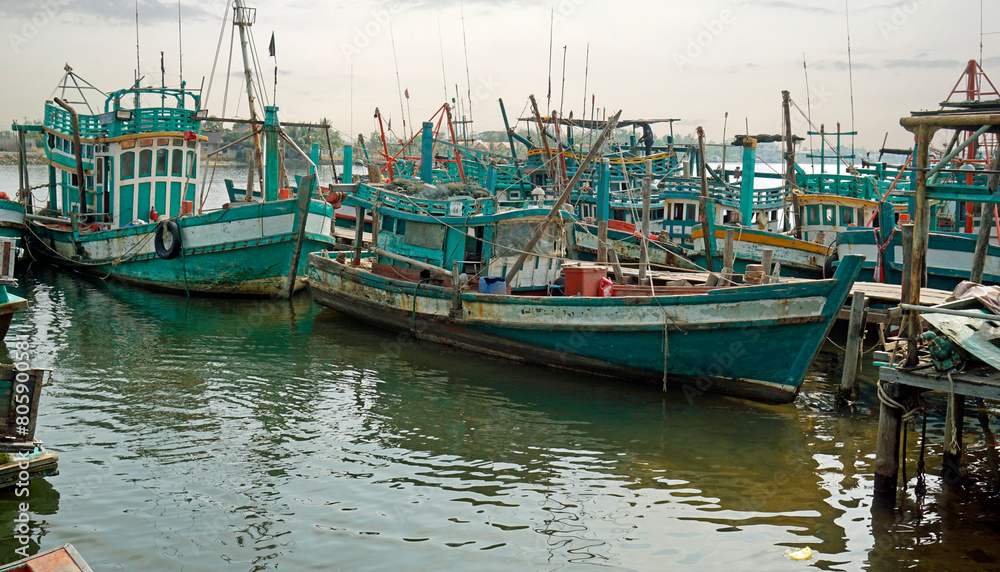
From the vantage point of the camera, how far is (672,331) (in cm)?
1133

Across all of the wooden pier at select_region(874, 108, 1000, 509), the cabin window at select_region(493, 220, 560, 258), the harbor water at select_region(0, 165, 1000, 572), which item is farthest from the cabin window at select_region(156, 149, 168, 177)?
the wooden pier at select_region(874, 108, 1000, 509)

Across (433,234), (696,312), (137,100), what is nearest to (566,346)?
(696,312)

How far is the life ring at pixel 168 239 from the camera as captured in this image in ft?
61.0

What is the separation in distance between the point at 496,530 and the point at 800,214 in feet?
57.4

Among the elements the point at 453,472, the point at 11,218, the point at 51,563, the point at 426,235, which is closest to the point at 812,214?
the point at 426,235

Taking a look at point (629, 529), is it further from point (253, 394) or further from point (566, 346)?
point (253, 394)

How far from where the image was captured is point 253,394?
37.0 feet

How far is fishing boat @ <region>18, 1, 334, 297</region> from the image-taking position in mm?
18094

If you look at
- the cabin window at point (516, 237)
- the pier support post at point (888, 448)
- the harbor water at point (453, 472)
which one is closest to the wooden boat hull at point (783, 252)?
the harbor water at point (453, 472)

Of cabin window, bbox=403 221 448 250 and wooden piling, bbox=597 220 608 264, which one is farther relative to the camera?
cabin window, bbox=403 221 448 250

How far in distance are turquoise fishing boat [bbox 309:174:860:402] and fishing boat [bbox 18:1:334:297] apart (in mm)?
1736

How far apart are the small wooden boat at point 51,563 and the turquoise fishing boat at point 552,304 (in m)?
8.27

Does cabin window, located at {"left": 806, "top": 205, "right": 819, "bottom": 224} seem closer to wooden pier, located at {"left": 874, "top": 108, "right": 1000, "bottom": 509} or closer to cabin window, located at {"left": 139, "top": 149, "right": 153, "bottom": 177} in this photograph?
wooden pier, located at {"left": 874, "top": 108, "right": 1000, "bottom": 509}

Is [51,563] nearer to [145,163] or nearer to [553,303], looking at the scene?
[553,303]
